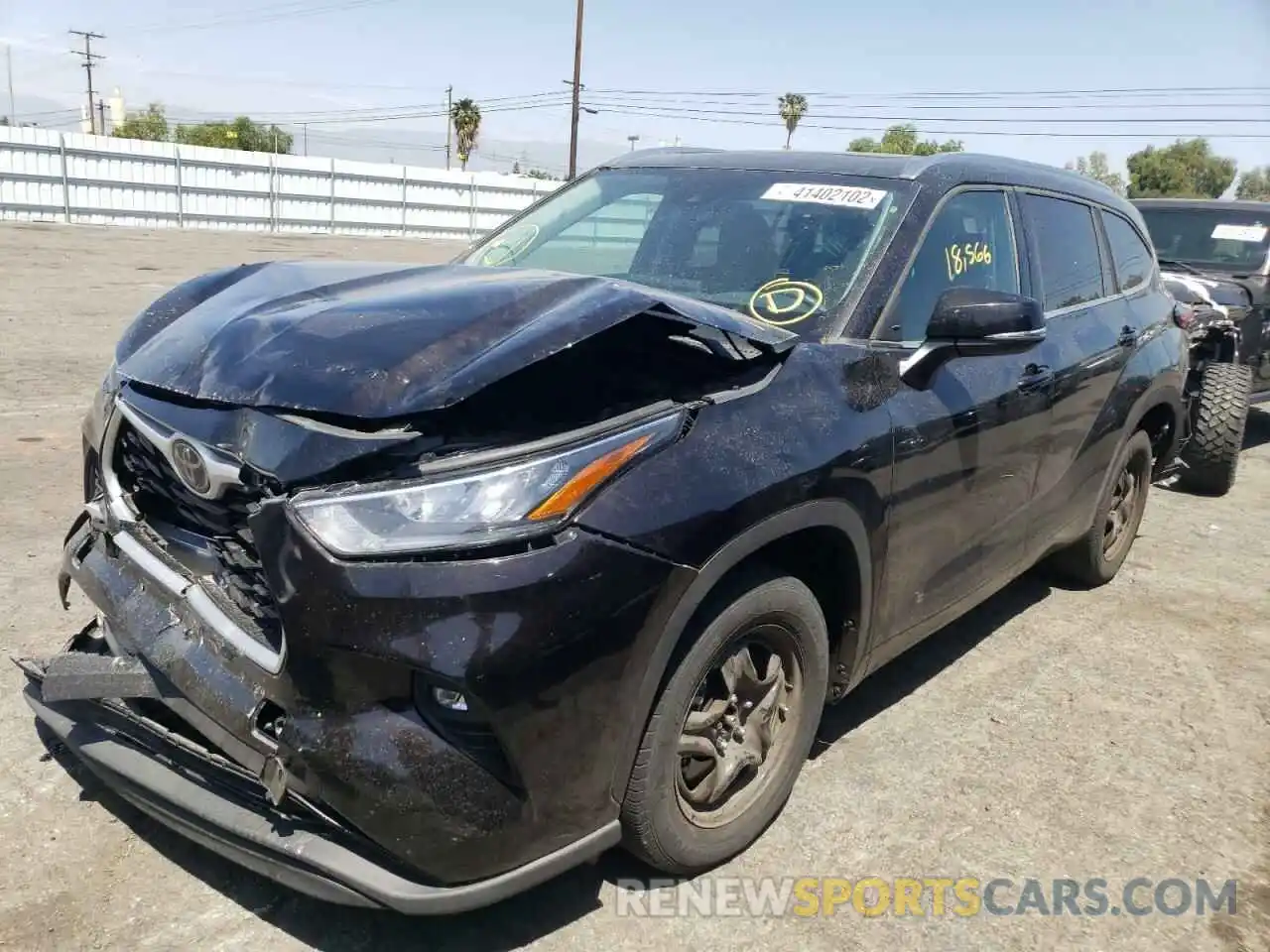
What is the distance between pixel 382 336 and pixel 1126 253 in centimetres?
394

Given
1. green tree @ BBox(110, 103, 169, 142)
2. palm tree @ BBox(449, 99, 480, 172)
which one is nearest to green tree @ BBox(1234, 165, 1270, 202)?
palm tree @ BBox(449, 99, 480, 172)

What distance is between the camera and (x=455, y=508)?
205 cm

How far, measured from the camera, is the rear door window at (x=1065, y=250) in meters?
4.07

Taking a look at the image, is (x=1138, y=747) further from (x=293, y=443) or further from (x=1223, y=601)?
(x=293, y=443)

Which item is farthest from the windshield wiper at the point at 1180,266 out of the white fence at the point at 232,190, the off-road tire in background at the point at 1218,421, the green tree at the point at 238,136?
the green tree at the point at 238,136

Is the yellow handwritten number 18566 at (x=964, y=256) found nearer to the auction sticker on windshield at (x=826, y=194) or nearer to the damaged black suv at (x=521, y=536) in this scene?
the damaged black suv at (x=521, y=536)

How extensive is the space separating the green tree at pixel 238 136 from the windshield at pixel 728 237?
231 feet

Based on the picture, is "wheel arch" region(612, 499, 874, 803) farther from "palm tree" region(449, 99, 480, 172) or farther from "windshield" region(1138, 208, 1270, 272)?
"palm tree" region(449, 99, 480, 172)

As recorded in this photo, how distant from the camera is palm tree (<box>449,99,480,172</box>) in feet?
210

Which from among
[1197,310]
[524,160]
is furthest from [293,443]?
[524,160]

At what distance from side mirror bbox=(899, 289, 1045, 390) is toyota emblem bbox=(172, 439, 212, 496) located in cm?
191

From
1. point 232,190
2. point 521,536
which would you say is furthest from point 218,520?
point 232,190

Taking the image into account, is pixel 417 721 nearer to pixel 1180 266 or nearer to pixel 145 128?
pixel 1180 266

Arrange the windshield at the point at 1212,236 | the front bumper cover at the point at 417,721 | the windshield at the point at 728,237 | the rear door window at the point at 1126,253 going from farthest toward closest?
the windshield at the point at 1212,236 < the rear door window at the point at 1126,253 < the windshield at the point at 728,237 < the front bumper cover at the point at 417,721
